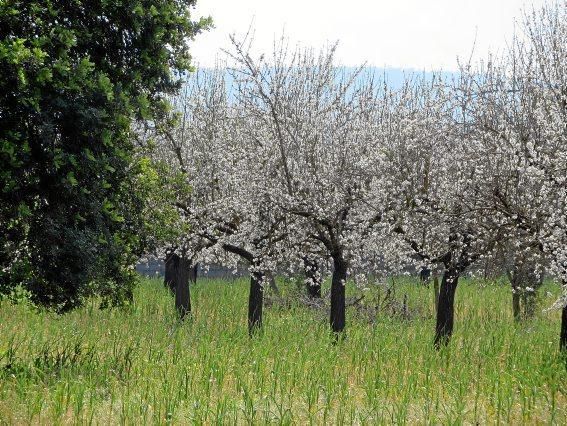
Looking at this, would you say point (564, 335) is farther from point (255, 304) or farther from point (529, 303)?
point (255, 304)

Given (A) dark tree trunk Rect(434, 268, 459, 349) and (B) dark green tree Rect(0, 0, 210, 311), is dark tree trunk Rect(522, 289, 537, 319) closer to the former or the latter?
(A) dark tree trunk Rect(434, 268, 459, 349)

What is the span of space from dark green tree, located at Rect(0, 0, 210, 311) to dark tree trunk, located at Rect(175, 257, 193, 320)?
862 centimetres

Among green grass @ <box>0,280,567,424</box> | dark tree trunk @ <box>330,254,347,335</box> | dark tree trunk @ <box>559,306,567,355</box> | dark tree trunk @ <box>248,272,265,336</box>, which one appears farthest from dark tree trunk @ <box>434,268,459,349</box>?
dark tree trunk @ <box>248,272,265,336</box>

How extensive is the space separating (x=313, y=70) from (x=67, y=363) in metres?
9.32

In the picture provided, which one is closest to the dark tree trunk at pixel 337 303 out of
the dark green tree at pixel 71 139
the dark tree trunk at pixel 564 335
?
the dark tree trunk at pixel 564 335

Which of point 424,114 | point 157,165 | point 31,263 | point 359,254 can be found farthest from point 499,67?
point 31,263

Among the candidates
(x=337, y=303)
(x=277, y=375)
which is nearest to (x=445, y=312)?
(x=337, y=303)

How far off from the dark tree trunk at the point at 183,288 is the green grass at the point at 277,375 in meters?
1.28

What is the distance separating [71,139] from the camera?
10523 mm

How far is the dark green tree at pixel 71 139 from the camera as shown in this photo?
9.98m

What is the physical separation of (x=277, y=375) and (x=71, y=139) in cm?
554

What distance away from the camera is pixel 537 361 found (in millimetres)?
14312

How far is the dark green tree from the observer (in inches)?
393

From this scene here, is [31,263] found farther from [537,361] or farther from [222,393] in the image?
[537,361]
